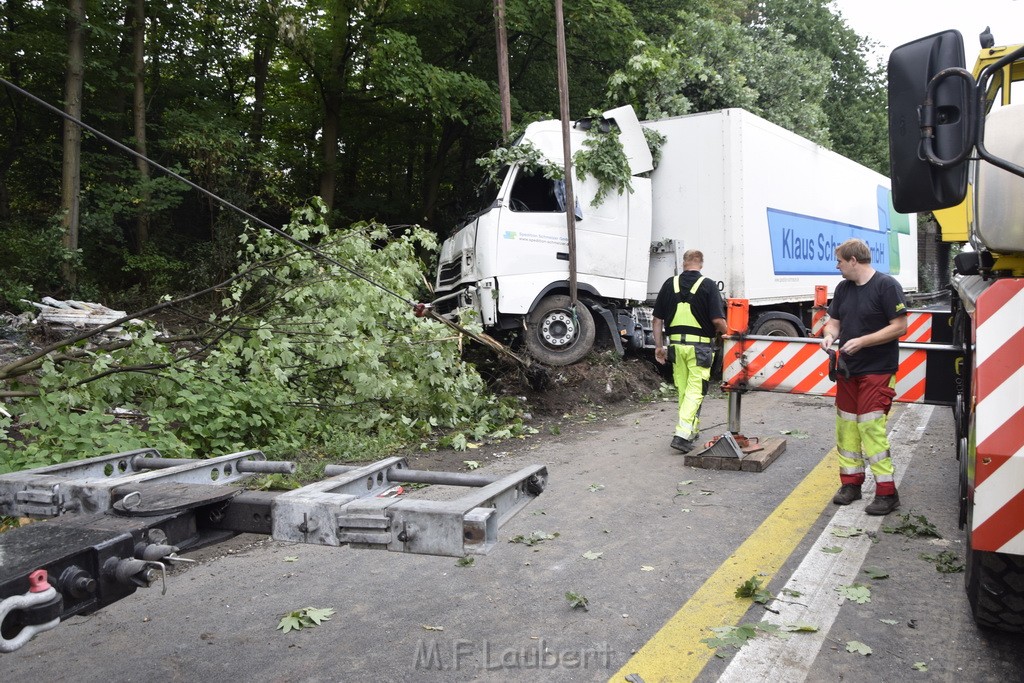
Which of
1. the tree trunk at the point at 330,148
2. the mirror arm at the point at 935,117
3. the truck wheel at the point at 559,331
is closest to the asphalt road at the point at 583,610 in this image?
the mirror arm at the point at 935,117

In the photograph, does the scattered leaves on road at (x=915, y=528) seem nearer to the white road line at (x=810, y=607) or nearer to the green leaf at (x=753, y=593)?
the white road line at (x=810, y=607)

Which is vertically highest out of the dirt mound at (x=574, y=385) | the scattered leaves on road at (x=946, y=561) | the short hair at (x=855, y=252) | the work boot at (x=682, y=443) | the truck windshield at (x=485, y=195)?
the truck windshield at (x=485, y=195)

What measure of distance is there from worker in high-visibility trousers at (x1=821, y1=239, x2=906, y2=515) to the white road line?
22 centimetres

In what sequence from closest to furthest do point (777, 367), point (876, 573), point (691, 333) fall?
point (876, 573) < point (777, 367) < point (691, 333)

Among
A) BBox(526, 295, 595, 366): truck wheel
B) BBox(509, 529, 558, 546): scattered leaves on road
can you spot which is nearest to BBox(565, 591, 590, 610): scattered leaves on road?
BBox(509, 529, 558, 546): scattered leaves on road

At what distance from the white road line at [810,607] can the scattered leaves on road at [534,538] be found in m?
1.34

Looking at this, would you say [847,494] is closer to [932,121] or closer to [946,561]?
[946,561]

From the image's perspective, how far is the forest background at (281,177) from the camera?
639cm

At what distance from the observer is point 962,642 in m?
3.09

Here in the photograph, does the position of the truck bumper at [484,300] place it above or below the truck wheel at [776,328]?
above

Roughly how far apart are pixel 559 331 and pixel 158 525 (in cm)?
797

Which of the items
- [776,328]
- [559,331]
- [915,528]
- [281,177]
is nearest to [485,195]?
Answer: [559,331]

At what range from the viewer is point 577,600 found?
3527mm

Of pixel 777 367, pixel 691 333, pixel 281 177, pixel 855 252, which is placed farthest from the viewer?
pixel 281 177
